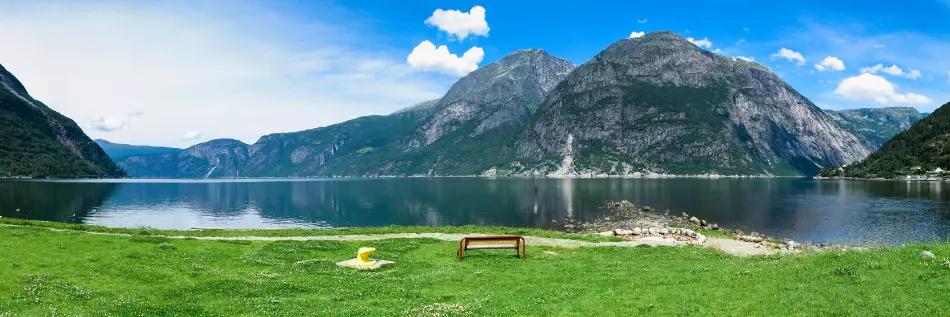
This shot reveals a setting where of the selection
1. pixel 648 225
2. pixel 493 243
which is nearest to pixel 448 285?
pixel 493 243

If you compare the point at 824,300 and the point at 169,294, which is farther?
the point at 169,294

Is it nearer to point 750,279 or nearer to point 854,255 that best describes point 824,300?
point 750,279

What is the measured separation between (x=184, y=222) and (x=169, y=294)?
92717 mm

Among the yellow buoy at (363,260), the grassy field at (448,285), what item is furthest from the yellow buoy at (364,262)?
the grassy field at (448,285)

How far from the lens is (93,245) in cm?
2956

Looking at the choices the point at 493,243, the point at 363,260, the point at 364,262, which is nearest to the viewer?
the point at 364,262

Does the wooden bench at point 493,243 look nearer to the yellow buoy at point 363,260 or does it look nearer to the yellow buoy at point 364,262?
the yellow buoy at point 364,262

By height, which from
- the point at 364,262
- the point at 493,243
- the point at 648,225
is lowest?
the point at 648,225

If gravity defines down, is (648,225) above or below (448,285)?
below

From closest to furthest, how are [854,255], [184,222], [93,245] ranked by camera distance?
[854,255] → [93,245] → [184,222]

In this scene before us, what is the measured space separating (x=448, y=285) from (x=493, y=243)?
10.8m

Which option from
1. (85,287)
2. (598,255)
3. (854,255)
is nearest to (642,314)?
(854,255)

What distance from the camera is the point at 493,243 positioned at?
3350cm

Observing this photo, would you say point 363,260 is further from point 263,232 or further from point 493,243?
point 263,232
